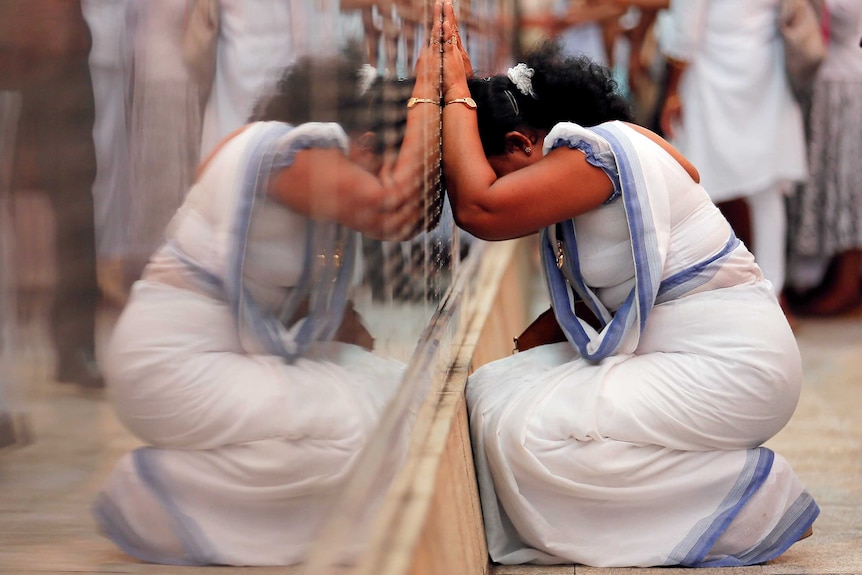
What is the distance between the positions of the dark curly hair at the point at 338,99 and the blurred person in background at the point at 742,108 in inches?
135

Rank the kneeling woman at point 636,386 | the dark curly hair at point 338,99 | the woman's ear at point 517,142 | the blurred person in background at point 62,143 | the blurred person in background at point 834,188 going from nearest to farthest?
the blurred person in background at point 62,143
the dark curly hair at point 338,99
the kneeling woman at point 636,386
the woman's ear at point 517,142
the blurred person in background at point 834,188

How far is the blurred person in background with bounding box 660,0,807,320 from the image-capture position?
4.79 m

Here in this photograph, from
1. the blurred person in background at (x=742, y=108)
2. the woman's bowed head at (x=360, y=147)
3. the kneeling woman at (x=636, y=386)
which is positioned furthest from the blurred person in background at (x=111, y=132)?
the blurred person in background at (x=742, y=108)

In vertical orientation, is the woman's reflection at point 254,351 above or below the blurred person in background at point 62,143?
below

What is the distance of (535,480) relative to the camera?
2049 millimetres

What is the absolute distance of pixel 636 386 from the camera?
80.4 inches

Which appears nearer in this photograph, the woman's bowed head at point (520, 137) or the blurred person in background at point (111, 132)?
the blurred person in background at point (111, 132)

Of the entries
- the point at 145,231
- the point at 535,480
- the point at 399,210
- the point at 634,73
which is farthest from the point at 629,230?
the point at 634,73

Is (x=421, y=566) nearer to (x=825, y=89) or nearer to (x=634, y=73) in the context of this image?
(x=825, y=89)

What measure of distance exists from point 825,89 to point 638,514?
3.85 metres

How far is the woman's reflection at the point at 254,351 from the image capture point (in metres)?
0.66

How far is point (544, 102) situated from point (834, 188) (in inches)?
145

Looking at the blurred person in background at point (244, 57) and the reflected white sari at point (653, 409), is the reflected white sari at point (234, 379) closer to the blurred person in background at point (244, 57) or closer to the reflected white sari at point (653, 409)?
the blurred person in background at point (244, 57)

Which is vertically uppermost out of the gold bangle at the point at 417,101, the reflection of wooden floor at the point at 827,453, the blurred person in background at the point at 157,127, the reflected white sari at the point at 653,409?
the blurred person in background at the point at 157,127
